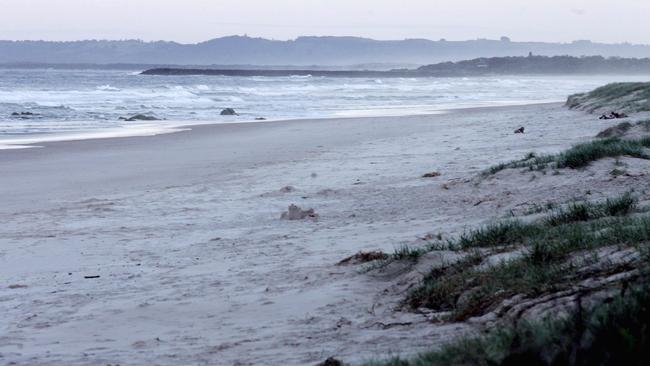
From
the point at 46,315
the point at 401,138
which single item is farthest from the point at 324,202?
the point at 401,138

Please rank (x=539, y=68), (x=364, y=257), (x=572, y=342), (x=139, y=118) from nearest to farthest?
1. (x=572, y=342)
2. (x=364, y=257)
3. (x=139, y=118)
4. (x=539, y=68)

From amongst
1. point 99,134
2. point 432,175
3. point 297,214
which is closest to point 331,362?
point 297,214

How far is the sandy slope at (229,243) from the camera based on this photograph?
16.2 ft

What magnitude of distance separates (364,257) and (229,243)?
1812mm

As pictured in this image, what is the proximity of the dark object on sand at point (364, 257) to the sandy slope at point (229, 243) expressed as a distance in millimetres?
138

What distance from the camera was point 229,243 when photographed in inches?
318

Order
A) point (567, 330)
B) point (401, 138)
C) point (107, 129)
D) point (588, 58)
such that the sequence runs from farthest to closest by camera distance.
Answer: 1. point (588, 58)
2. point (107, 129)
3. point (401, 138)
4. point (567, 330)

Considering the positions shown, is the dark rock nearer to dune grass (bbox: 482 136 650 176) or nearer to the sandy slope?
the sandy slope

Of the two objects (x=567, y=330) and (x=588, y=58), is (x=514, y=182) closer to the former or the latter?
(x=567, y=330)

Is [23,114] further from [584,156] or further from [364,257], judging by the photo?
[364,257]

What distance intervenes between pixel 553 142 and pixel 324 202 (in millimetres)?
7262

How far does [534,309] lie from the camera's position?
4285 mm

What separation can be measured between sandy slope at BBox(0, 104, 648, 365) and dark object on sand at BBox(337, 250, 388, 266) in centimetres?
14

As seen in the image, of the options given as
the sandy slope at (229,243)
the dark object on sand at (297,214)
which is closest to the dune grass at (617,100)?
the sandy slope at (229,243)
